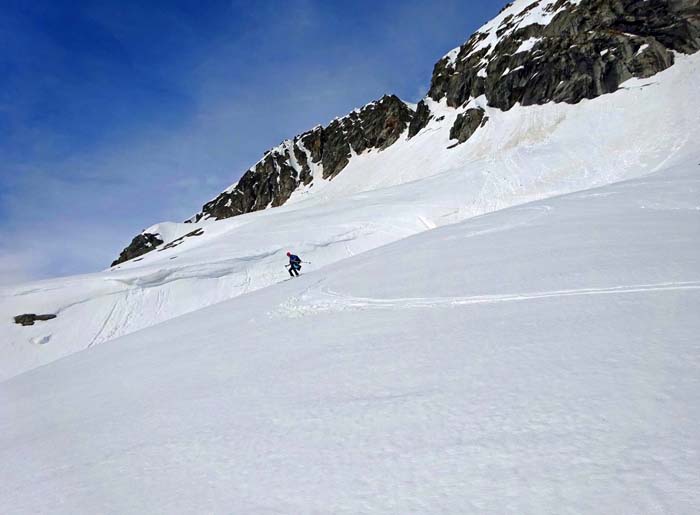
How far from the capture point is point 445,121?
68062 millimetres

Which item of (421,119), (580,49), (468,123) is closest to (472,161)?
(468,123)

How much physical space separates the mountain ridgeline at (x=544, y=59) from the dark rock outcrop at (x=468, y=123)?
14 centimetres

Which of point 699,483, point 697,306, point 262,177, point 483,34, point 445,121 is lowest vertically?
point 697,306

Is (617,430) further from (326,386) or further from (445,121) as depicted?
(445,121)

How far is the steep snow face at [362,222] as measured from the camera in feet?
61.7

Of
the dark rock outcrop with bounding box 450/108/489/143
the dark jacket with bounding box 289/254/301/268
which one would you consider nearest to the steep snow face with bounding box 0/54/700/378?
the dark jacket with bounding box 289/254/301/268

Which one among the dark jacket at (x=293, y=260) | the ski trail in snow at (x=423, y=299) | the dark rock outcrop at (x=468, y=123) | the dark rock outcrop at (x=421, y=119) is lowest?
the ski trail in snow at (x=423, y=299)

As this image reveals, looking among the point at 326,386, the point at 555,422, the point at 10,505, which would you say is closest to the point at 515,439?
the point at 555,422

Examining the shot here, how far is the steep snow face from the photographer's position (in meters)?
18.8

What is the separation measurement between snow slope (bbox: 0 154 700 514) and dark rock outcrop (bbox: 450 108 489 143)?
52.8 metres

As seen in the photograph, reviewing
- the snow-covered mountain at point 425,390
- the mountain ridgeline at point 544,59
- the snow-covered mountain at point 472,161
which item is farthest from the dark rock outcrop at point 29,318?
the mountain ridgeline at point 544,59

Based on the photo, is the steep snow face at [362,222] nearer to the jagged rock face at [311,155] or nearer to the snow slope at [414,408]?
the snow slope at [414,408]

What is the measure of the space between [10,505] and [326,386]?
2.49 meters

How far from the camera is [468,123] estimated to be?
56.5 m
